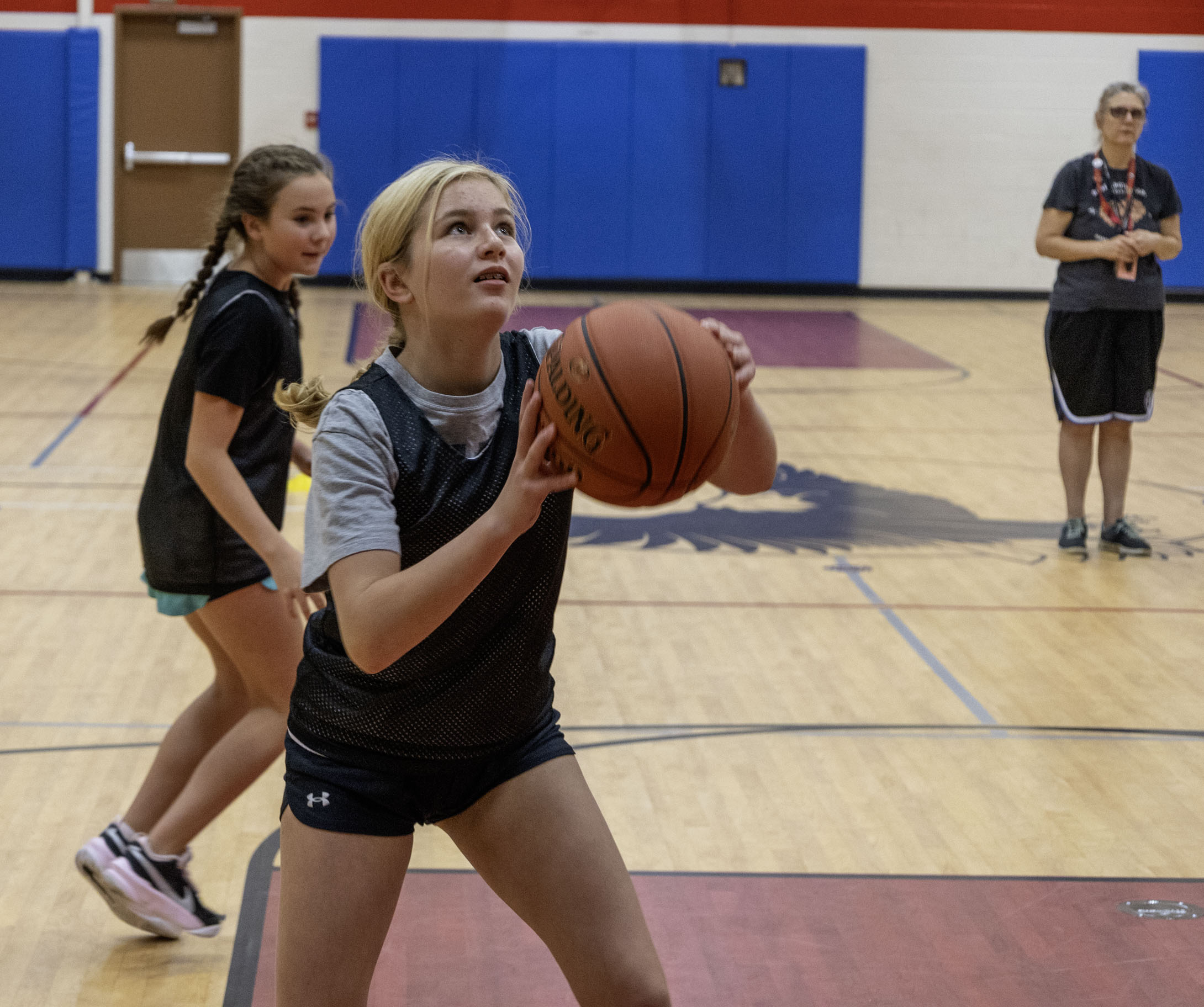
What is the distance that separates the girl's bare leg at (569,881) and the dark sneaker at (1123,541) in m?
4.49

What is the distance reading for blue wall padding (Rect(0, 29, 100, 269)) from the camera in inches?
580

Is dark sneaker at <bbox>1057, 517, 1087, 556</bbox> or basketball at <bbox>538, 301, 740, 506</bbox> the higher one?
basketball at <bbox>538, 301, 740, 506</bbox>

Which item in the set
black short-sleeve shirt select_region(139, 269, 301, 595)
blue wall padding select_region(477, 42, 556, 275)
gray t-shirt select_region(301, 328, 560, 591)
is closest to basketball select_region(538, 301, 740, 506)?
gray t-shirt select_region(301, 328, 560, 591)

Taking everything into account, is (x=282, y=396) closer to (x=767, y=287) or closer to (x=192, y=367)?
(x=192, y=367)

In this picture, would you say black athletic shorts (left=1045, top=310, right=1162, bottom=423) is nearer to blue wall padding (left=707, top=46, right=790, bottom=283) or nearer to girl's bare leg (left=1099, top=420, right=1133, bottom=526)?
girl's bare leg (left=1099, top=420, right=1133, bottom=526)

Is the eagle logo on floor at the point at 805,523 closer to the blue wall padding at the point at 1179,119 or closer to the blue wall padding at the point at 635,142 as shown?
the blue wall padding at the point at 635,142

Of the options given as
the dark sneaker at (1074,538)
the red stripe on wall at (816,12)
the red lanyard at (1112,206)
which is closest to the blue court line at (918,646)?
the dark sneaker at (1074,538)

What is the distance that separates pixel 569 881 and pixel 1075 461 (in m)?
4.53

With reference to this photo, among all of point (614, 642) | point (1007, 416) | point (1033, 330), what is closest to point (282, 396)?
point (614, 642)

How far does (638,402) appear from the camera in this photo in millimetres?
1707

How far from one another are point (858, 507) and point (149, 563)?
4411mm

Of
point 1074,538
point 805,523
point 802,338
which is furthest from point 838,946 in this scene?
point 802,338

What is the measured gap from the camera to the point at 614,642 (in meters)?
4.72

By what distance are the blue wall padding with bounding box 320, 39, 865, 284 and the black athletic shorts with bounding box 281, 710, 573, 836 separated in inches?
534
